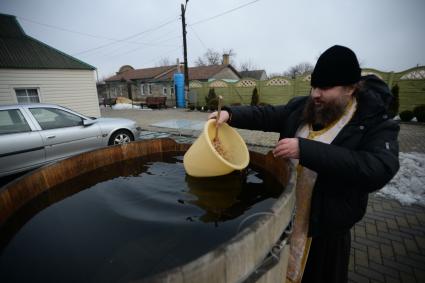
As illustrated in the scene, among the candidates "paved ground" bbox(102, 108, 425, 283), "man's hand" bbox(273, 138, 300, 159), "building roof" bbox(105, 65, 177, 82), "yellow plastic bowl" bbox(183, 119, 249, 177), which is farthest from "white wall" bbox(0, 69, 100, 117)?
"building roof" bbox(105, 65, 177, 82)

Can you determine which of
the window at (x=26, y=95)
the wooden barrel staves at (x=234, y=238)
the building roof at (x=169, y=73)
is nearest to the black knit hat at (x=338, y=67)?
the wooden barrel staves at (x=234, y=238)

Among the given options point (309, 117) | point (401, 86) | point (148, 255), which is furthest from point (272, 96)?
point (148, 255)

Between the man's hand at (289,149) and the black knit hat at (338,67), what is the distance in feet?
1.56

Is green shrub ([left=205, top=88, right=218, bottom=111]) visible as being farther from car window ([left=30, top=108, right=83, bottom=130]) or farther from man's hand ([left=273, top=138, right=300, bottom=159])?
man's hand ([left=273, top=138, right=300, bottom=159])

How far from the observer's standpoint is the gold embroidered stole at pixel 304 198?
4.99 feet

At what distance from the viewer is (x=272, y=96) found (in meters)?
15.0

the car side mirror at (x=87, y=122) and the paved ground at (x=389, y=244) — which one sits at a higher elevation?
the car side mirror at (x=87, y=122)

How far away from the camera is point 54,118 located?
483cm

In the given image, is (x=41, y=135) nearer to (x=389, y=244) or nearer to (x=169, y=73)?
(x=389, y=244)

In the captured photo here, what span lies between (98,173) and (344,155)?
2.20 m

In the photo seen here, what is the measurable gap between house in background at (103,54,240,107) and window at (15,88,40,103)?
15.8 m

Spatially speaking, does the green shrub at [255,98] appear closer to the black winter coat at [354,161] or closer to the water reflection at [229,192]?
the water reflection at [229,192]

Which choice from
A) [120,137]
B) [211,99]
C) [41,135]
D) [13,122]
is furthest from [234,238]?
[211,99]

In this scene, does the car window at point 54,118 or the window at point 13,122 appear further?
the car window at point 54,118
